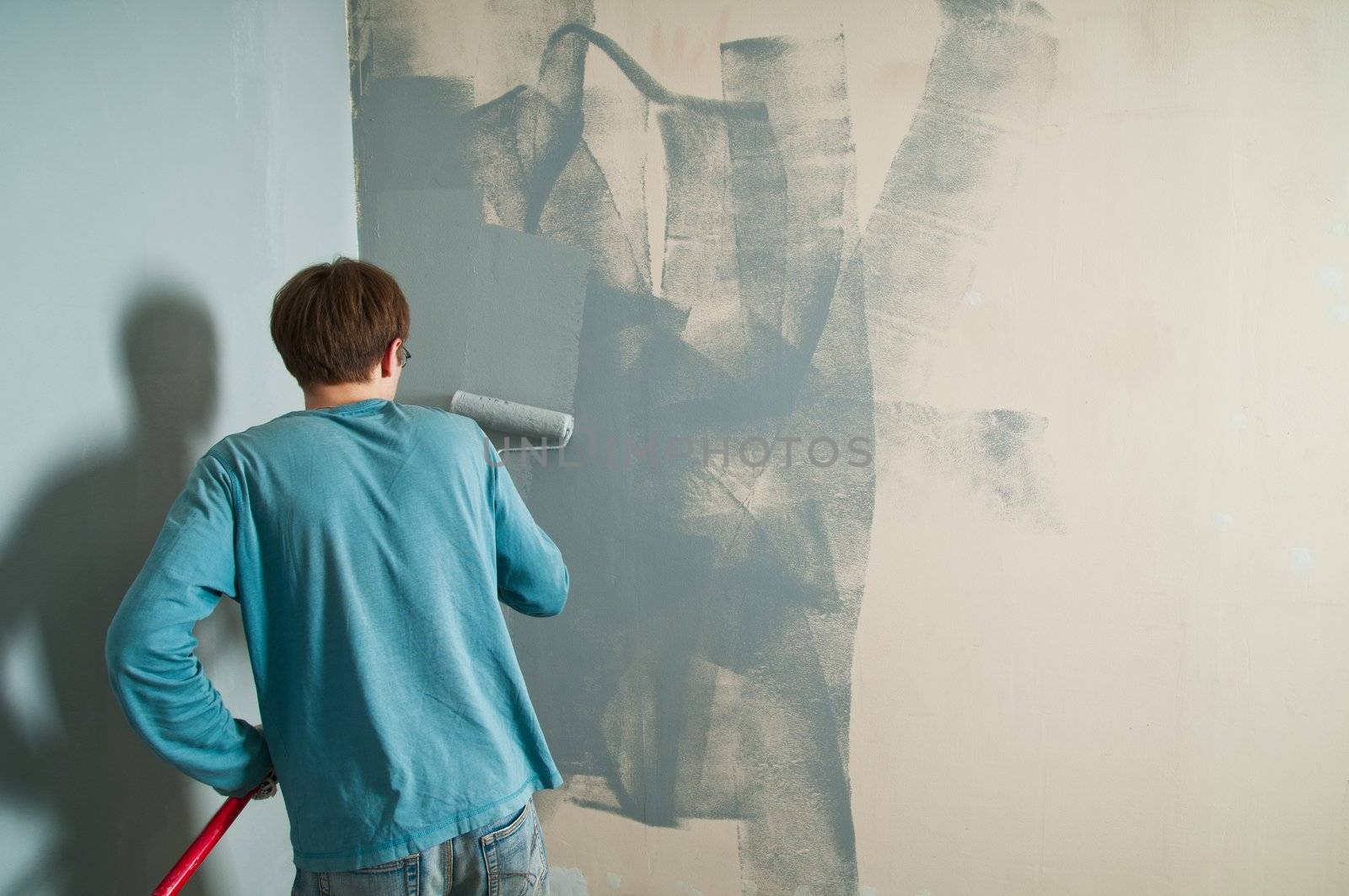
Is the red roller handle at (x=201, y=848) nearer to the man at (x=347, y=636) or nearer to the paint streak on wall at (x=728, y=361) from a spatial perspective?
the man at (x=347, y=636)

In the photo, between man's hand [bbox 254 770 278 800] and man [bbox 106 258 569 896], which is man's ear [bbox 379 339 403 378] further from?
man's hand [bbox 254 770 278 800]

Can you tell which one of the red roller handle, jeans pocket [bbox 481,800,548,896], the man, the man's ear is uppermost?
the man's ear

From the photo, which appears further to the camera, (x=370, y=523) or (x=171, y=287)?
(x=171, y=287)

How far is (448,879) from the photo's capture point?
3.03ft

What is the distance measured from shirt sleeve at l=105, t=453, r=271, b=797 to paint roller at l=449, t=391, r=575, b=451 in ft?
1.94

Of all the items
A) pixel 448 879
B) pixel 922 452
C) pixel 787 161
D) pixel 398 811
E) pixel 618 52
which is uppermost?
pixel 618 52

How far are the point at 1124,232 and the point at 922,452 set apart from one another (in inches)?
17.4

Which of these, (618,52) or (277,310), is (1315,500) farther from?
(277,310)

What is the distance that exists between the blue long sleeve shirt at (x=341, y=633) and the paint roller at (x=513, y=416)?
0.47 metres

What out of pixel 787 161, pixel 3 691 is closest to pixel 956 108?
pixel 787 161

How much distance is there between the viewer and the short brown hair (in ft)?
3.10

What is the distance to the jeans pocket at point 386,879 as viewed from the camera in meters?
0.89

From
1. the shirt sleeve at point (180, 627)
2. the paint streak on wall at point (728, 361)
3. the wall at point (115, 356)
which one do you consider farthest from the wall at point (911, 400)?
the shirt sleeve at point (180, 627)

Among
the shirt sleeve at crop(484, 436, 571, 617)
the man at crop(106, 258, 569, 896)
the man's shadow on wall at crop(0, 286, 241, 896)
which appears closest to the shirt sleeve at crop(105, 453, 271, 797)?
the man at crop(106, 258, 569, 896)
